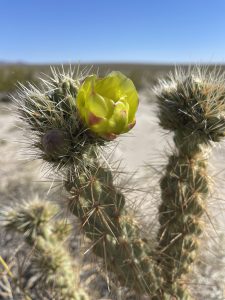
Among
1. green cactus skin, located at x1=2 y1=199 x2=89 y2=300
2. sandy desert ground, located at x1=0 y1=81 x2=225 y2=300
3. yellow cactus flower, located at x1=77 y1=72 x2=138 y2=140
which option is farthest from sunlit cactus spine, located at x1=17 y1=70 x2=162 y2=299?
green cactus skin, located at x1=2 y1=199 x2=89 y2=300

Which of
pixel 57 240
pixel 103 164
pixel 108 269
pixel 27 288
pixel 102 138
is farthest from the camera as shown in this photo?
pixel 27 288

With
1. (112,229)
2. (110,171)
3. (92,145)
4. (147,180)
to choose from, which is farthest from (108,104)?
(147,180)

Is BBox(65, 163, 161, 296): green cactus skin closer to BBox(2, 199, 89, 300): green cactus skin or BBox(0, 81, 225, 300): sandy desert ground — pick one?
BBox(0, 81, 225, 300): sandy desert ground

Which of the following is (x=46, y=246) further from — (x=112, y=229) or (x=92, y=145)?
(x=92, y=145)

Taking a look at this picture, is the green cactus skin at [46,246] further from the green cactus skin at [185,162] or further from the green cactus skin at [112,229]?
the green cactus skin at [185,162]

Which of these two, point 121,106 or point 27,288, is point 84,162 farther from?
point 27,288

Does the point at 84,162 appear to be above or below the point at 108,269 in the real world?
above

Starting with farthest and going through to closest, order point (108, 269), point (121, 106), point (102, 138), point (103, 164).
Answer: point (108, 269) < point (103, 164) < point (102, 138) < point (121, 106)

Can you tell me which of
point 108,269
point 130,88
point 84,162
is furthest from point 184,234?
point 130,88
